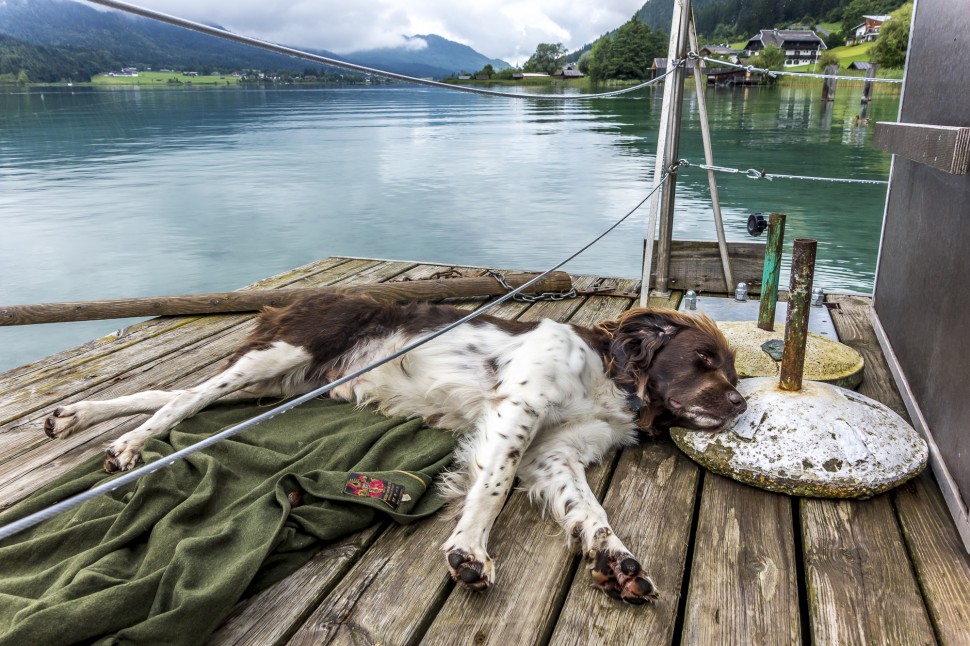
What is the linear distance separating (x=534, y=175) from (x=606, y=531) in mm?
13889

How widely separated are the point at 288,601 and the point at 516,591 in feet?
1.96

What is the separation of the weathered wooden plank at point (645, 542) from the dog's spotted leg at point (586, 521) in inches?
1.5

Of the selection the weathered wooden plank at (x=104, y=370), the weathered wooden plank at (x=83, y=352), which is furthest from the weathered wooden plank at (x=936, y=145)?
the weathered wooden plank at (x=83, y=352)

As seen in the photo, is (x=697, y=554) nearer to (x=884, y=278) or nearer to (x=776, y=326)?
(x=776, y=326)

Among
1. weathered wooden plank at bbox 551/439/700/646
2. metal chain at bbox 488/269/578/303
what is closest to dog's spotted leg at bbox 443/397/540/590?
weathered wooden plank at bbox 551/439/700/646

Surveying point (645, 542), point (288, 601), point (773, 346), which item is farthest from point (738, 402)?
point (288, 601)

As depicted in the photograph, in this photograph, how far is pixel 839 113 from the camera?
26.1 m

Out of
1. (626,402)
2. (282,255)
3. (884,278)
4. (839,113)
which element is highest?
(839,113)

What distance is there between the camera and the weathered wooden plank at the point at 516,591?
1.59 metres

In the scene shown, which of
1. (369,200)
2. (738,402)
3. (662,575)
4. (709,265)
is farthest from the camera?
(369,200)

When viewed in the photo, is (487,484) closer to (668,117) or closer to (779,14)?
(668,117)

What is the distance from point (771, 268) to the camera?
3135mm

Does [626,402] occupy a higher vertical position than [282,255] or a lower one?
higher


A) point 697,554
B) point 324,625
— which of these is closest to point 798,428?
point 697,554
